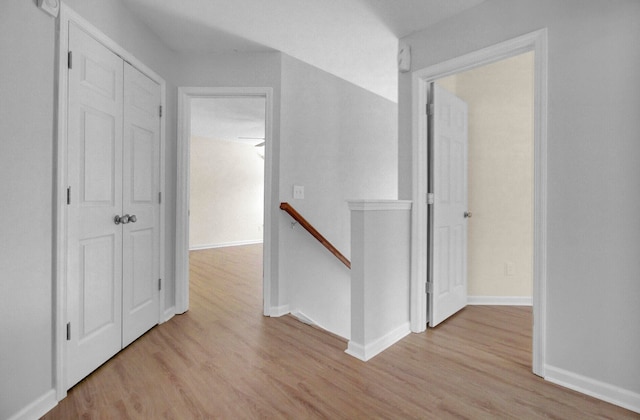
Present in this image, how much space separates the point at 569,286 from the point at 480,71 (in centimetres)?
216

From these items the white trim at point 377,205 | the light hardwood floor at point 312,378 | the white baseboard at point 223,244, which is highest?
the white trim at point 377,205

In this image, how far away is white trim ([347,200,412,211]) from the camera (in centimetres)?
191

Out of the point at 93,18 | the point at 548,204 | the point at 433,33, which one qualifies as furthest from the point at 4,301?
the point at 433,33

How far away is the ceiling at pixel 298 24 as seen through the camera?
2031mm

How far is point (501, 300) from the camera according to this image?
295cm

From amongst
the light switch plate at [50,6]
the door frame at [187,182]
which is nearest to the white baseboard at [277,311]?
the door frame at [187,182]

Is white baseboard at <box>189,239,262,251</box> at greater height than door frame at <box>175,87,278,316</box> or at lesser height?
lesser

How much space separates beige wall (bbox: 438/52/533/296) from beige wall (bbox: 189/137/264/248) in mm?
5136

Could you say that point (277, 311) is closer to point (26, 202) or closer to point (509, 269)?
point (26, 202)

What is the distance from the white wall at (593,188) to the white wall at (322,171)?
1669 mm

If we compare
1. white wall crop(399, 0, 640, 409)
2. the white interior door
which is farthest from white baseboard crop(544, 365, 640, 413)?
the white interior door

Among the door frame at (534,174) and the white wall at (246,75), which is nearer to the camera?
the door frame at (534,174)

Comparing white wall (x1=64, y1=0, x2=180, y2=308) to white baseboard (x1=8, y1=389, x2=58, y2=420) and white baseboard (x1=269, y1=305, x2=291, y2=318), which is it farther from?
white baseboard (x1=8, y1=389, x2=58, y2=420)

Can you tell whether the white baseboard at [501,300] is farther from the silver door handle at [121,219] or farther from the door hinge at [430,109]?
the silver door handle at [121,219]
